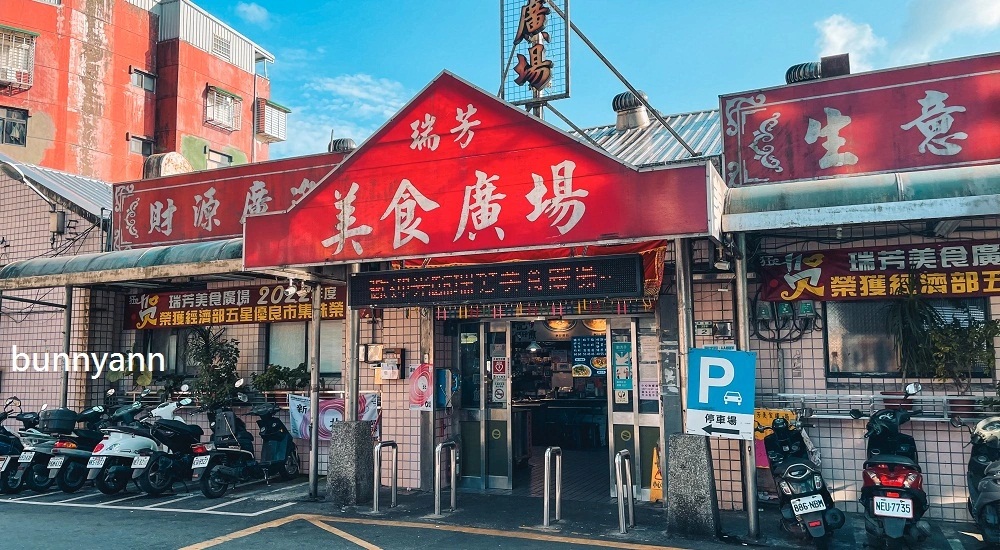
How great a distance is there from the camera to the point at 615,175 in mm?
7676

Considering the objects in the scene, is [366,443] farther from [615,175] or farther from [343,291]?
[615,175]

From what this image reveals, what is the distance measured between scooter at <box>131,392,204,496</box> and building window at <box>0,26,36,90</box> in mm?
24125

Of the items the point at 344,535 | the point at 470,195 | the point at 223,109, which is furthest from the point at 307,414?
the point at 223,109

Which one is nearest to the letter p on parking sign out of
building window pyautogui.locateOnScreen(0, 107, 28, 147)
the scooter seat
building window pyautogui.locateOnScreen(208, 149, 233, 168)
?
the scooter seat

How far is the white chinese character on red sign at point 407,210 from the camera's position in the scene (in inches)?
342

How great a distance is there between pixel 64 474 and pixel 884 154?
12.9 metres

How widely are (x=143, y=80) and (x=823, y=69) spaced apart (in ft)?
106


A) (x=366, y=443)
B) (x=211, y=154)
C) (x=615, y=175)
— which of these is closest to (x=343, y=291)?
(x=366, y=443)

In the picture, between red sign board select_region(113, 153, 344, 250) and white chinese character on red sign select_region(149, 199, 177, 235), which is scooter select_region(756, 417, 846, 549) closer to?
red sign board select_region(113, 153, 344, 250)

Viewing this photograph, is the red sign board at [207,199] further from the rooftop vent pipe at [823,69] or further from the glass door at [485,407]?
the rooftop vent pipe at [823,69]

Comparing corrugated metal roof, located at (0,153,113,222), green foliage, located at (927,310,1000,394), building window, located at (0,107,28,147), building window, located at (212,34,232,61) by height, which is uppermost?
building window, located at (212,34,232,61)

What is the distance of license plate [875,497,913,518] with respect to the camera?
22.7 feet

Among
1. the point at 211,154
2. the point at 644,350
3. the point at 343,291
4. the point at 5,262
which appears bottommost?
the point at 644,350

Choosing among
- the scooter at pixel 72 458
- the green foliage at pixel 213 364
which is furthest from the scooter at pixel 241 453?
the scooter at pixel 72 458
